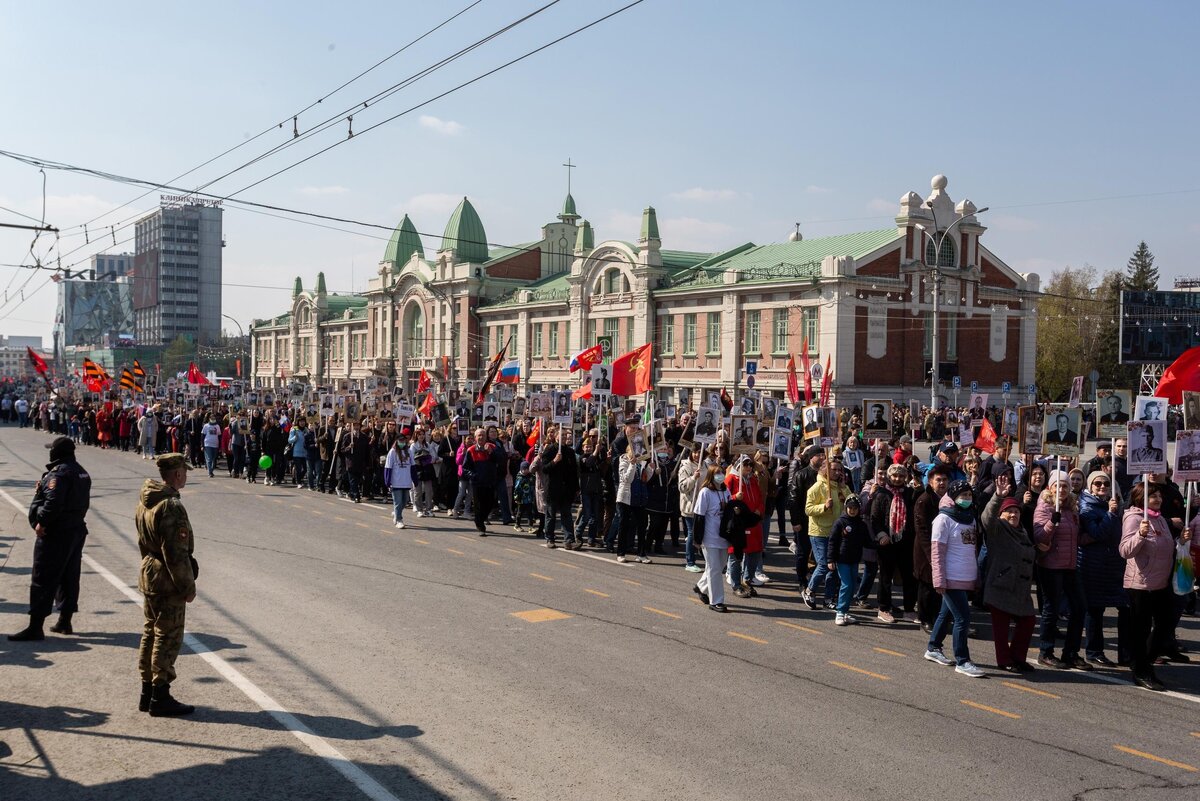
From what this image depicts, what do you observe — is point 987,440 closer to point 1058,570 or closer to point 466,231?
point 1058,570

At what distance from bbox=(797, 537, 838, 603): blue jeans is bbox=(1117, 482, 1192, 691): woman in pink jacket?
129 inches

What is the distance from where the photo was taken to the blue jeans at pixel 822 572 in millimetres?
11352

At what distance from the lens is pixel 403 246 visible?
82625mm

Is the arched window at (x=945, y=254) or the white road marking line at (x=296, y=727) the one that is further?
the arched window at (x=945, y=254)

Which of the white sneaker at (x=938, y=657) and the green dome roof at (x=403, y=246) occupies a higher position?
the green dome roof at (x=403, y=246)

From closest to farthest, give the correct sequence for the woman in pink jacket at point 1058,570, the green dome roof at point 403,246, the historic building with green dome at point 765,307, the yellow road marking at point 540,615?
the woman in pink jacket at point 1058,570 → the yellow road marking at point 540,615 → the historic building with green dome at point 765,307 → the green dome roof at point 403,246

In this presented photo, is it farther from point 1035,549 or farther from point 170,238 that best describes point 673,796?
point 170,238

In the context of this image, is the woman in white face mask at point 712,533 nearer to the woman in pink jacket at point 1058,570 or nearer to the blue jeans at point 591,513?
the woman in pink jacket at point 1058,570

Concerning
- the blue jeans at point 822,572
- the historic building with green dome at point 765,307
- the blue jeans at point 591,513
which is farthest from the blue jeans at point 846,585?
the historic building with green dome at point 765,307

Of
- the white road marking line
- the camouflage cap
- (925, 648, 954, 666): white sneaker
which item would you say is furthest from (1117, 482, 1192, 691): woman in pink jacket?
the camouflage cap

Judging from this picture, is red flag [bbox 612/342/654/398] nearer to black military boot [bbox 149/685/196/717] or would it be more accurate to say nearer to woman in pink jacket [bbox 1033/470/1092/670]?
woman in pink jacket [bbox 1033/470/1092/670]

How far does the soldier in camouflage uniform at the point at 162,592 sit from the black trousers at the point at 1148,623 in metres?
7.45

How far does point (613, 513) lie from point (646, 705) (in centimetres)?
877

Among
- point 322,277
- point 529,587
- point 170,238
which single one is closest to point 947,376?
point 529,587
